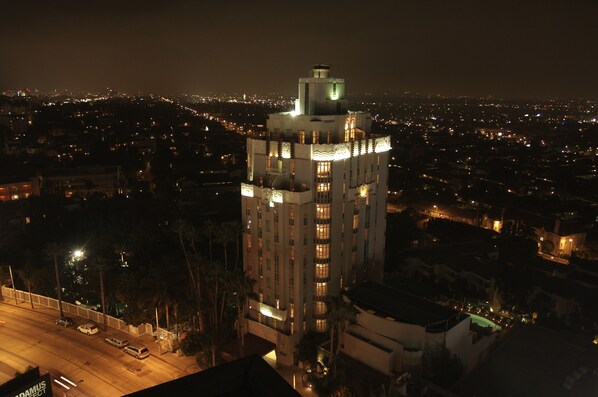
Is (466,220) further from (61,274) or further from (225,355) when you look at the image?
(61,274)

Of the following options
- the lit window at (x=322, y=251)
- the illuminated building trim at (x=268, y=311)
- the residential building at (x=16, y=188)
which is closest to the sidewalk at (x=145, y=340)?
the illuminated building trim at (x=268, y=311)

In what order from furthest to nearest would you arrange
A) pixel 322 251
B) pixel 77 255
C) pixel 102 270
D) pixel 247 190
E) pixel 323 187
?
pixel 77 255 < pixel 102 270 < pixel 247 190 < pixel 322 251 < pixel 323 187

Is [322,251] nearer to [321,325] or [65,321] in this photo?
[321,325]

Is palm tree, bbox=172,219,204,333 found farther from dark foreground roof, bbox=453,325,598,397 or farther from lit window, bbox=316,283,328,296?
dark foreground roof, bbox=453,325,598,397

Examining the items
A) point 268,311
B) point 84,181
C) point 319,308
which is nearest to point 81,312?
point 268,311

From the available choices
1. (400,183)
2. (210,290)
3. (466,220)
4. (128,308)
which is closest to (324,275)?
(210,290)

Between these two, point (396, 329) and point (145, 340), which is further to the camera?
point (145, 340)
